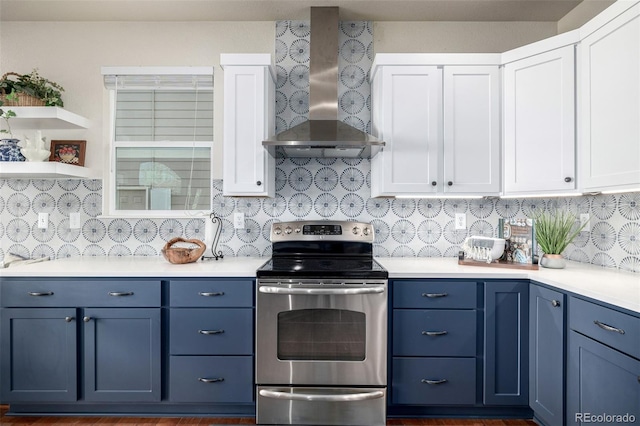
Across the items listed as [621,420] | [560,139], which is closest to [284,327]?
[621,420]

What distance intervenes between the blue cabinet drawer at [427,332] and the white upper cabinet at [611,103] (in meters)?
1.06

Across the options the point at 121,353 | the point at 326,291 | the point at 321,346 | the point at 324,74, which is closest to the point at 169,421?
the point at 121,353

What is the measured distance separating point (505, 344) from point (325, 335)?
1.01 m

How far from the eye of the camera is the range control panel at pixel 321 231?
2.56 metres

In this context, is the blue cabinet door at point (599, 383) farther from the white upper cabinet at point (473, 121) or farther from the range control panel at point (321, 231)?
the range control panel at point (321, 231)

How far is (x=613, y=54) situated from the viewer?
73.3 inches

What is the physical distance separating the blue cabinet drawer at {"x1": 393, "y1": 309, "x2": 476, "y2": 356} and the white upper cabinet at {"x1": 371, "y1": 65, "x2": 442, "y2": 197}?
0.79 m

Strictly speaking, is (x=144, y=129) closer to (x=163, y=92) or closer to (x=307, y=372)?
(x=163, y=92)

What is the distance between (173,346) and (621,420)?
2117 mm

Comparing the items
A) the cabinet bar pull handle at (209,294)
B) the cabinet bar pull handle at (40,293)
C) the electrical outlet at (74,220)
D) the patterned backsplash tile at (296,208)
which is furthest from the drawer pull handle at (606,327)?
the electrical outlet at (74,220)

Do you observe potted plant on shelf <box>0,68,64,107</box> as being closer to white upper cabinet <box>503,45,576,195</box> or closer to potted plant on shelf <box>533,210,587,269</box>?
white upper cabinet <box>503,45,576,195</box>

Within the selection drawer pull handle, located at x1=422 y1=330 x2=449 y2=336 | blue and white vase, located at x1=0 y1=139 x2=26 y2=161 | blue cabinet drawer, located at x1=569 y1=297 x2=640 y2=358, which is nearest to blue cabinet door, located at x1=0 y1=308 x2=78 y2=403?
blue and white vase, located at x1=0 y1=139 x2=26 y2=161

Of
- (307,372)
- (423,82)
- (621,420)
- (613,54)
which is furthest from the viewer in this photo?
(423,82)

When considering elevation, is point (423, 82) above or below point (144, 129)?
above
